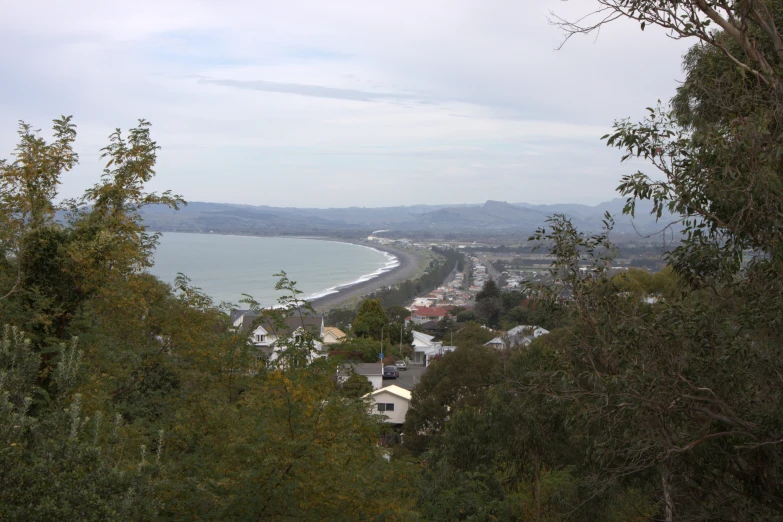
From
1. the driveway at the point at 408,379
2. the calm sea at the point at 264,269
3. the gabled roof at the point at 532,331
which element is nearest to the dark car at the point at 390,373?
the driveway at the point at 408,379

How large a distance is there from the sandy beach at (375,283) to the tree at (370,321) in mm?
13207

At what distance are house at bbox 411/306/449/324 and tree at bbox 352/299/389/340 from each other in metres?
11.6

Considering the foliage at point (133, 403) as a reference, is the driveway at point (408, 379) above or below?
below

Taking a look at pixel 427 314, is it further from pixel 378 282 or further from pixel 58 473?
pixel 58 473

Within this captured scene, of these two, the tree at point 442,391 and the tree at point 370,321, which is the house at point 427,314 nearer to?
the tree at point 370,321

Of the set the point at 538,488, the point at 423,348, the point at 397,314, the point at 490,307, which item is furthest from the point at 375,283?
the point at 538,488

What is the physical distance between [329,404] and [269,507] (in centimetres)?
98

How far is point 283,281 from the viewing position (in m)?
6.86

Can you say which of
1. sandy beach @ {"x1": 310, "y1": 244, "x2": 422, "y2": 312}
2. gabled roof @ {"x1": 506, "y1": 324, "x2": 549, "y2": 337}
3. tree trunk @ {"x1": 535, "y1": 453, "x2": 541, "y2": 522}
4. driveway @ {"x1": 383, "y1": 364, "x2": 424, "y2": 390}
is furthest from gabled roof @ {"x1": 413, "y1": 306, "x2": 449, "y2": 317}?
tree trunk @ {"x1": 535, "y1": 453, "x2": 541, "y2": 522}

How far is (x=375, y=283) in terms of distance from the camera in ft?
228

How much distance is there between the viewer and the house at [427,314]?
151 ft

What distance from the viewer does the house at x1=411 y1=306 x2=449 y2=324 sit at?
151 feet

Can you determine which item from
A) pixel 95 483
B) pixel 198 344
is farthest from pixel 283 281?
pixel 95 483

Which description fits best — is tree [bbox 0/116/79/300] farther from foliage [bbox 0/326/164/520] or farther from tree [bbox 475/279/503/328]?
tree [bbox 475/279/503/328]
